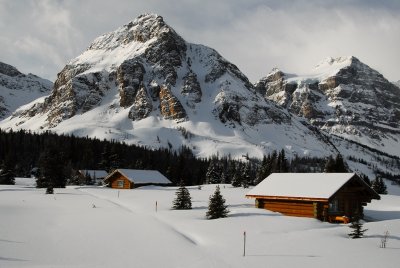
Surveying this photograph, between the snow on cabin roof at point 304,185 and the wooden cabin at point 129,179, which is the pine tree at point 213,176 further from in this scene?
the snow on cabin roof at point 304,185

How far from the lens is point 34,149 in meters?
151

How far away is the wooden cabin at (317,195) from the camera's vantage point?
35062mm

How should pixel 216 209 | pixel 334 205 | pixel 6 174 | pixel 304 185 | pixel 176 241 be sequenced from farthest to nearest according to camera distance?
pixel 6 174, pixel 304 185, pixel 334 205, pixel 216 209, pixel 176 241

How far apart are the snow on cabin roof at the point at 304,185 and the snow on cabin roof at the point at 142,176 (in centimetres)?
3839

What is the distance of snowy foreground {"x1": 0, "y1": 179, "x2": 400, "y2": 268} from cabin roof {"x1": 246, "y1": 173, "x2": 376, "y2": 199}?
119 inches

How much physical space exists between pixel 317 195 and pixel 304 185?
139 inches

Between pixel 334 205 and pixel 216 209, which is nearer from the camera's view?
pixel 216 209

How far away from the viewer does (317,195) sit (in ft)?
115

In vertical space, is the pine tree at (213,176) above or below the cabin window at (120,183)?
above

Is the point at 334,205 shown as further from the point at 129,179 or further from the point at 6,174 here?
the point at 6,174

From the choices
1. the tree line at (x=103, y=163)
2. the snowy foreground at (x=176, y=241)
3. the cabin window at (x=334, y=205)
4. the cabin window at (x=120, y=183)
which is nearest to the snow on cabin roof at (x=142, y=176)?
the cabin window at (x=120, y=183)

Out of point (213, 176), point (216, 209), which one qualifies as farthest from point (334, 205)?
point (213, 176)

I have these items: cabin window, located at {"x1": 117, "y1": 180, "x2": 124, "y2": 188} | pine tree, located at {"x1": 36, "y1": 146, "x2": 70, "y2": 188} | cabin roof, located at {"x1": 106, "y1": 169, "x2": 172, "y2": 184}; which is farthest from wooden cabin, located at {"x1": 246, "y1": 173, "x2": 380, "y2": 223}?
pine tree, located at {"x1": 36, "y1": 146, "x2": 70, "y2": 188}

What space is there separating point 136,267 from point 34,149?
5701 inches
